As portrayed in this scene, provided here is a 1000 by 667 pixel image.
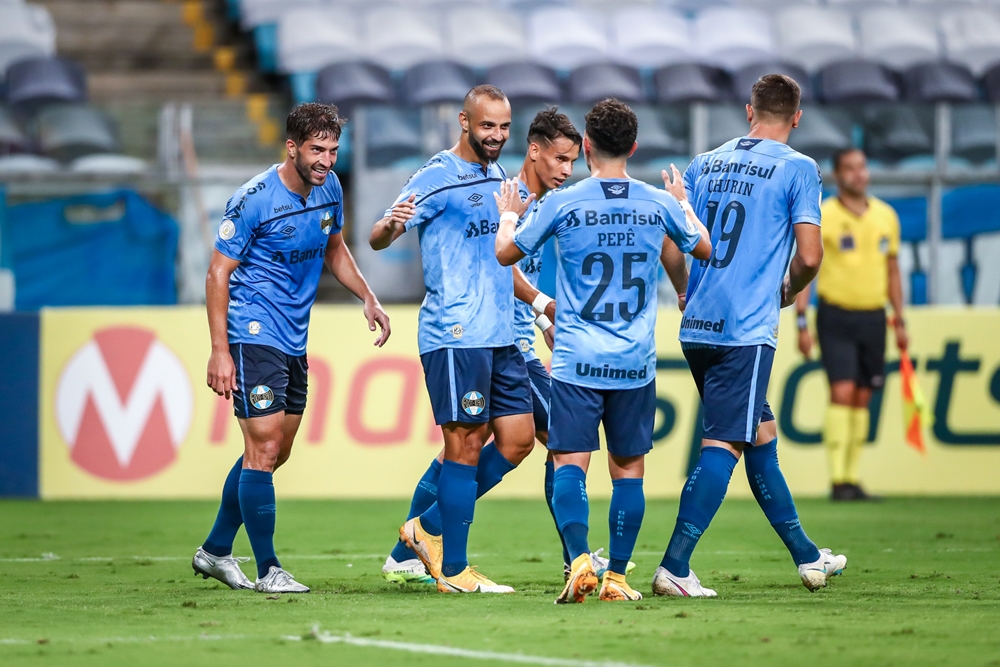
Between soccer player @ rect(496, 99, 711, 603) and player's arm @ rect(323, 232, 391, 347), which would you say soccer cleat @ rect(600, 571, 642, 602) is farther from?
player's arm @ rect(323, 232, 391, 347)

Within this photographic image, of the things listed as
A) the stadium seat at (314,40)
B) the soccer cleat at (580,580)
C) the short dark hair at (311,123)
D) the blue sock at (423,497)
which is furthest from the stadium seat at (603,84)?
the soccer cleat at (580,580)

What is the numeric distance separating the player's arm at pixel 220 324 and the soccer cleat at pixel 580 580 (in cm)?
175

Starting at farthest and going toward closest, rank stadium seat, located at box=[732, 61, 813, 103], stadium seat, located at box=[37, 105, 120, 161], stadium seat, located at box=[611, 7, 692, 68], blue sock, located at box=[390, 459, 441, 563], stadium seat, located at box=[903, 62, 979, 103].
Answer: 1. stadium seat, located at box=[611, 7, 692, 68]
2. stadium seat, located at box=[903, 62, 979, 103]
3. stadium seat, located at box=[732, 61, 813, 103]
4. stadium seat, located at box=[37, 105, 120, 161]
5. blue sock, located at box=[390, 459, 441, 563]

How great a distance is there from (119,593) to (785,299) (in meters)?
3.23

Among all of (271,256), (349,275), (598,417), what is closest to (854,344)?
(349,275)

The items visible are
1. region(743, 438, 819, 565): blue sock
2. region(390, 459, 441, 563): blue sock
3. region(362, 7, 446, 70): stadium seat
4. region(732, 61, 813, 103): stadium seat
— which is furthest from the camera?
region(362, 7, 446, 70): stadium seat

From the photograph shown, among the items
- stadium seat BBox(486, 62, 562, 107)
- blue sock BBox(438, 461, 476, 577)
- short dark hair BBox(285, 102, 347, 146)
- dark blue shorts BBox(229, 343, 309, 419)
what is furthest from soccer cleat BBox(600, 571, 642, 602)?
stadium seat BBox(486, 62, 562, 107)

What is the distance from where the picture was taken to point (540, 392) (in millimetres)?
6840

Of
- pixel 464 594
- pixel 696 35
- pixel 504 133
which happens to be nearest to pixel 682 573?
pixel 464 594

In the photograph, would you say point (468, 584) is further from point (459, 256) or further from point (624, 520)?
point (459, 256)

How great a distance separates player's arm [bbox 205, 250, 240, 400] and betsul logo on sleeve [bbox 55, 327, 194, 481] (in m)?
5.28

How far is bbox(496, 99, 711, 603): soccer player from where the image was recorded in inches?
223

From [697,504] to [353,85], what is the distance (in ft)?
32.3

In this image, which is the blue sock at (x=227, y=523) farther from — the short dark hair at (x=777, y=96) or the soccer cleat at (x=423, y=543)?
the short dark hair at (x=777, y=96)
